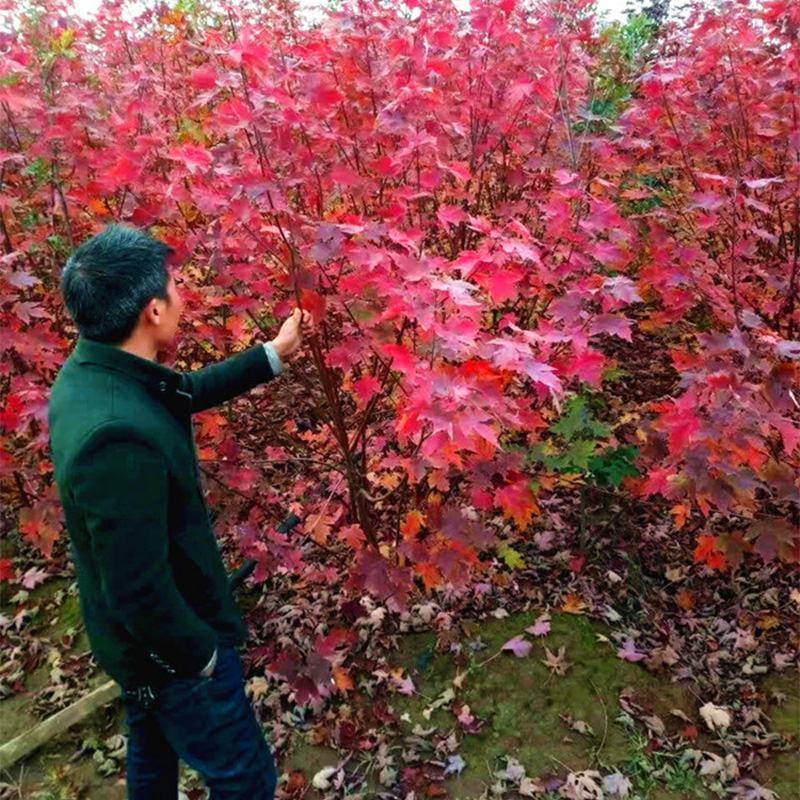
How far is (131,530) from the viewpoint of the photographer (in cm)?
187

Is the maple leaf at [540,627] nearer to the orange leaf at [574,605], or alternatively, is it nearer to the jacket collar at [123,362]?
the orange leaf at [574,605]

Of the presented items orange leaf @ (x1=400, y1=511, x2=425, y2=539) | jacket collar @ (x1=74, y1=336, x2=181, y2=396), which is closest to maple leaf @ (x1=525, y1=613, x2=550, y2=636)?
orange leaf @ (x1=400, y1=511, x2=425, y2=539)

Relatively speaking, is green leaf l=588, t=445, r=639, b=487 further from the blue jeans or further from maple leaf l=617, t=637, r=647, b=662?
the blue jeans

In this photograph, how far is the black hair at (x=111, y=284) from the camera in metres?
2.00

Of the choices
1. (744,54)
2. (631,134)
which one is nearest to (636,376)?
(631,134)

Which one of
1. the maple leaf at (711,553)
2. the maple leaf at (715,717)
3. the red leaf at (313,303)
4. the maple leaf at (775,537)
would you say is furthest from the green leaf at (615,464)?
the red leaf at (313,303)

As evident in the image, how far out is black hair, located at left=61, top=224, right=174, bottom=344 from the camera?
2.00m

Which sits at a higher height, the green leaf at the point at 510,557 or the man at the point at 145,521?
the man at the point at 145,521

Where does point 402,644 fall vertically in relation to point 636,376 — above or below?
below

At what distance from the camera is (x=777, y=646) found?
400cm

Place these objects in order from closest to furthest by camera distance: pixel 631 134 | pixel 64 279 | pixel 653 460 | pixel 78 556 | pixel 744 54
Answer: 1. pixel 64 279
2. pixel 78 556
3. pixel 653 460
4. pixel 744 54
5. pixel 631 134

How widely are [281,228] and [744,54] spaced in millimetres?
3053

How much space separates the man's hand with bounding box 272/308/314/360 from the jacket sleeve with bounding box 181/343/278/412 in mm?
65

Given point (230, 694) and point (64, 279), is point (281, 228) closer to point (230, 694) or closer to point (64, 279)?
point (64, 279)
